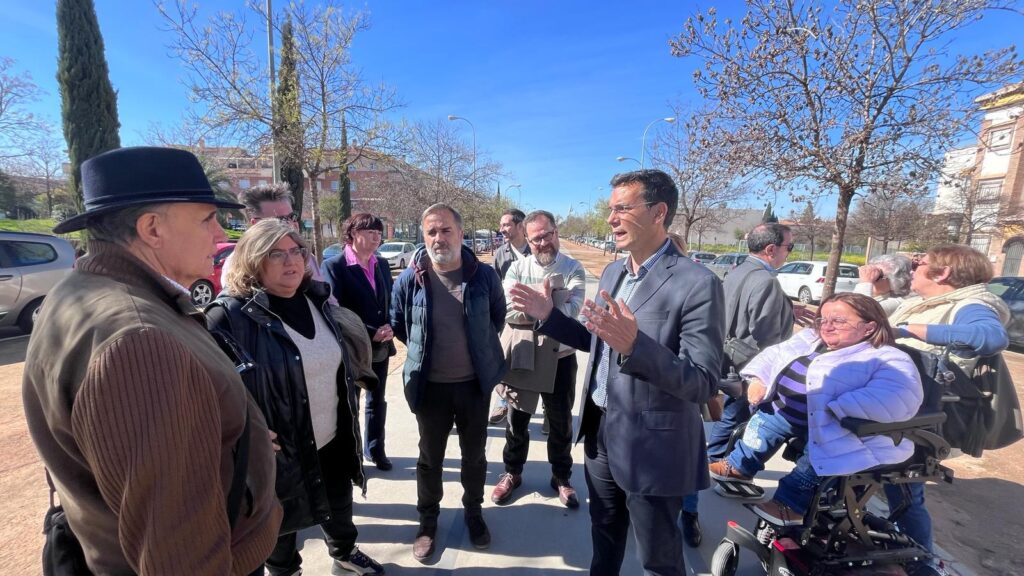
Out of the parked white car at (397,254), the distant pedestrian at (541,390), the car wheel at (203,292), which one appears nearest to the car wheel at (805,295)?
the distant pedestrian at (541,390)

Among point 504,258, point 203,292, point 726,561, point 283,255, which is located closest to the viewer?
point 283,255

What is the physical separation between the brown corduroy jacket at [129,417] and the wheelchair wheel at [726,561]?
2.43 meters

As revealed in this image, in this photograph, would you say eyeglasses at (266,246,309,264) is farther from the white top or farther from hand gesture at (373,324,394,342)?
hand gesture at (373,324,394,342)

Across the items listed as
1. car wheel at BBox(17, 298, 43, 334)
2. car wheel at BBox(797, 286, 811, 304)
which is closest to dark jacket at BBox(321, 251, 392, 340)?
car wheel at BBox(17, 298, 43, 334)

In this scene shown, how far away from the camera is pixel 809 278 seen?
47.5ft

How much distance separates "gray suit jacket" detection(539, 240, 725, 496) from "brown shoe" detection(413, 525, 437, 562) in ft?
4.55

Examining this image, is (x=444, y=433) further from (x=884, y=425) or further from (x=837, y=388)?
(x=884, y=425)

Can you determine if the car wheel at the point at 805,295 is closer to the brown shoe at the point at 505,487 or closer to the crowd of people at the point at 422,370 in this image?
the crowd of people at the point at 422,370

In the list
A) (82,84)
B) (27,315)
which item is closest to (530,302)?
(27,315)

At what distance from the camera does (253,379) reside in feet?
5.65

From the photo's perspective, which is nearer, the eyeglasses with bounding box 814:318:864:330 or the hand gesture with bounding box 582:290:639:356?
the hand gesture with bounding box 582:290:639:356

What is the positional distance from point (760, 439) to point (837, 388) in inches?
36.0

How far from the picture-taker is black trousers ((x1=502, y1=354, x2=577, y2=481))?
3.11 metres

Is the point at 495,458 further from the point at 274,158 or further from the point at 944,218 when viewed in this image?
the point at 944,218
